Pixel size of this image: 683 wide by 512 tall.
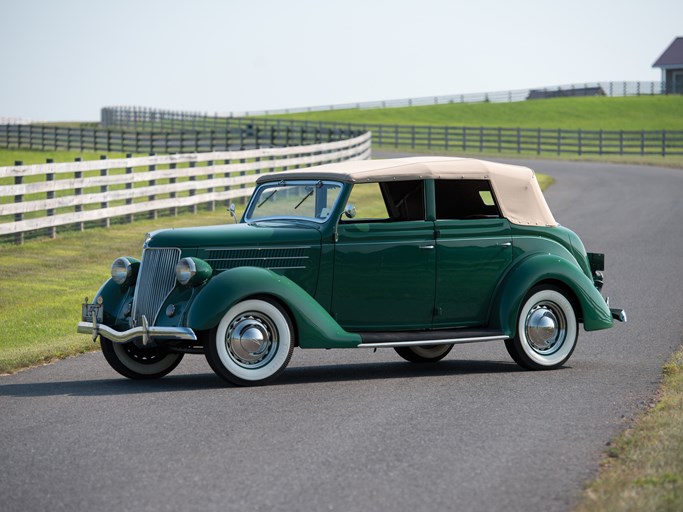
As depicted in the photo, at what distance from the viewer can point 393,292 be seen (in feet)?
31.8

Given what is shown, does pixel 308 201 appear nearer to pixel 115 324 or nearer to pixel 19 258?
pixel 115 324

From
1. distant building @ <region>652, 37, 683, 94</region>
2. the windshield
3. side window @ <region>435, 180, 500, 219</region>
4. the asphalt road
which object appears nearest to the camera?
the asphalt road

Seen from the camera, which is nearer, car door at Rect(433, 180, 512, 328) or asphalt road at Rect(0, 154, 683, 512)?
asphalt road at Rect(0, 154, 683, 512)

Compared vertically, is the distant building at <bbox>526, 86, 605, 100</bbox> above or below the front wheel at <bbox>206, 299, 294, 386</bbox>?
above

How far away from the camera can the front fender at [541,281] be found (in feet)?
32.6

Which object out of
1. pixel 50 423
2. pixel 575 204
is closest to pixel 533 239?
pixel 50 423

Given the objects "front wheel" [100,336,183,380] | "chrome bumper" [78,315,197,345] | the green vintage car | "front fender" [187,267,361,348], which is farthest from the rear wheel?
"chrome bumper" [78,315,197,345]

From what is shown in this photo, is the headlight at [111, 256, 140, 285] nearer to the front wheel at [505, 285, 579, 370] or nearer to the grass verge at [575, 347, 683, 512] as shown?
the front wheel at [505, 285, 579, 370]

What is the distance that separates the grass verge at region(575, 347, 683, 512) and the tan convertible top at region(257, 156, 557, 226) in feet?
8.90

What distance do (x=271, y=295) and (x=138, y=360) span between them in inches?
57.0

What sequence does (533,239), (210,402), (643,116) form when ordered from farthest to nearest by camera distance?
(643,116) < (533,239) < (210,402)

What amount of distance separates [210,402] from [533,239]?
3377mm

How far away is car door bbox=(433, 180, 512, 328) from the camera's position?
987 centimetres

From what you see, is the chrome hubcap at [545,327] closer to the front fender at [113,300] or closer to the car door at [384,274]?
the car door at [384,274]
